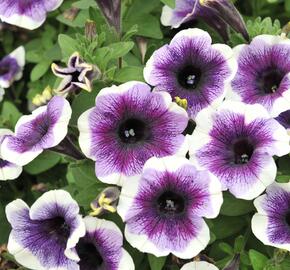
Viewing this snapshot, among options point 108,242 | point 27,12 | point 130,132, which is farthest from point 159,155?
point 27,12

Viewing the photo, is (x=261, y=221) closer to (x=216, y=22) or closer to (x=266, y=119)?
(x=266, y=119)

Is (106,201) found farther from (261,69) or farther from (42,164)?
(42,164)

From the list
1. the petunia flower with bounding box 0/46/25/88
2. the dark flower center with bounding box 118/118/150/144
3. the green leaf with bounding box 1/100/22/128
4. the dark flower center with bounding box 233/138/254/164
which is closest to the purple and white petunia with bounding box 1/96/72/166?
the dark flower center with bounding box 118/118/150/144

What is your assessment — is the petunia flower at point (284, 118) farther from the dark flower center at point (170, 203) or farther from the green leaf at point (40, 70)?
the green leaf at point (40, 70)

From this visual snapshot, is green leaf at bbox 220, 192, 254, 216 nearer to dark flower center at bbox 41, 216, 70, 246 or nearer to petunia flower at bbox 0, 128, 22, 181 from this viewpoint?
dark flower center at bbox 41, 216, 70, 246

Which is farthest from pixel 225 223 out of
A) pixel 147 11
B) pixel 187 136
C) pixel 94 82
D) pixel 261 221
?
pixel 147 11
